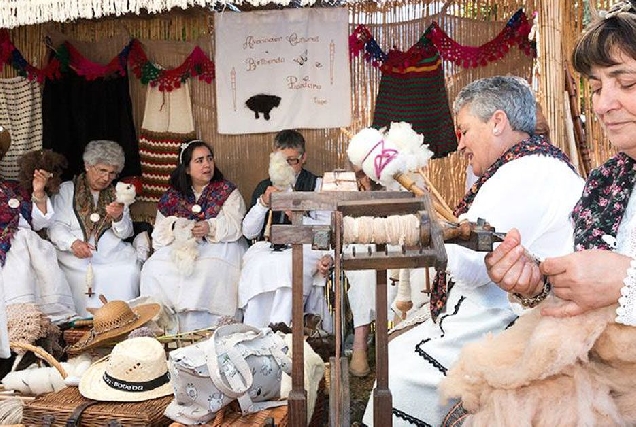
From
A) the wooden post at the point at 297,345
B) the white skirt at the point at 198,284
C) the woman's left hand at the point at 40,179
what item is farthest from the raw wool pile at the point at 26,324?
the wooden post at the point at 297,345

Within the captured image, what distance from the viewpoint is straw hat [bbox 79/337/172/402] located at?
12.4 ft

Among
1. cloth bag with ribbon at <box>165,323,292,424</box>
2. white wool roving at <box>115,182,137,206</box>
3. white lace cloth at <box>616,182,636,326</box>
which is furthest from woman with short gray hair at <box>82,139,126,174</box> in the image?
white lace cloth at <box>616,182,636,326</box>

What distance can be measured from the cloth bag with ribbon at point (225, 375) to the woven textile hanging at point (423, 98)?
3851mm

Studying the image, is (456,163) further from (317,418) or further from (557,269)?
(557,269)

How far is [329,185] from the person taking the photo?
295cm

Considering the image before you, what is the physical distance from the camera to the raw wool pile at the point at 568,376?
1957 millimetres

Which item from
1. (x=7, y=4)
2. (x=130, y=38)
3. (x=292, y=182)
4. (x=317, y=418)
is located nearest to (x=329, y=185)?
(x=317, y=418)

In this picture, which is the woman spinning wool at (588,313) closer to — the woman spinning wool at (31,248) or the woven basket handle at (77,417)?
the woven basket handle at (77,417)

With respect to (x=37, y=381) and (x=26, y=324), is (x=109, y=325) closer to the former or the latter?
(x=37, y=381)

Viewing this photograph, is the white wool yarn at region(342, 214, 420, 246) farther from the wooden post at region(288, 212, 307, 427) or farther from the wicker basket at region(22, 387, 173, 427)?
the wicker basket at region(22, 387, 173, 427)

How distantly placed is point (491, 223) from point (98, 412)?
2.10 m

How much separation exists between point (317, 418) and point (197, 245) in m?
3.24

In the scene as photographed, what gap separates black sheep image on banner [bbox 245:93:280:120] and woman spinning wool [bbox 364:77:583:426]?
164 inches

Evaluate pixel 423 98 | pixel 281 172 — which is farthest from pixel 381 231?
pixel 423 98
